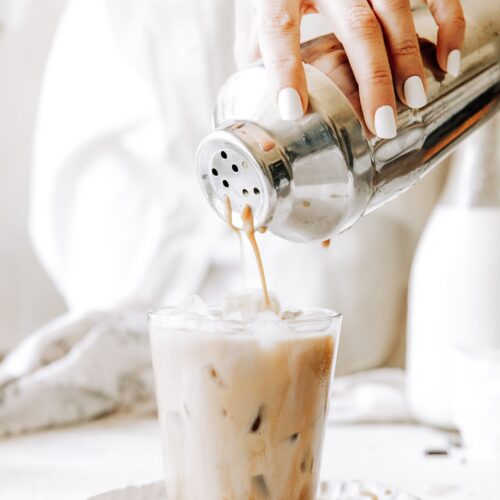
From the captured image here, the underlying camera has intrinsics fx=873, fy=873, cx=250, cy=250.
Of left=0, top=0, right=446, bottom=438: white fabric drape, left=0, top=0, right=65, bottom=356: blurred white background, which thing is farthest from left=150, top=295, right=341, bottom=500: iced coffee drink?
left=0, top=0, right=65, bottom=356: blurred white background

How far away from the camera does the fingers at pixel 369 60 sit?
61 cm

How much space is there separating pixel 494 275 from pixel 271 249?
447 millimetres

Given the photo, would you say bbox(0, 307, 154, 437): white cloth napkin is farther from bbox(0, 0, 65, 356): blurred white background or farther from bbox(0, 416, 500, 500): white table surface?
bbox(0, 0, 65, 356): blurred white background

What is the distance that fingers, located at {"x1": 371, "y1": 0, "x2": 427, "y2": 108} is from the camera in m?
0.64

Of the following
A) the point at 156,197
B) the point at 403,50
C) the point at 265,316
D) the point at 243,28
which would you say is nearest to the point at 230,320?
the point at 265,316

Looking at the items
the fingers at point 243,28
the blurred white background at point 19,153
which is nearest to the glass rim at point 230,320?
the fingers at point 243,28

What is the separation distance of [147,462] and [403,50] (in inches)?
18.5

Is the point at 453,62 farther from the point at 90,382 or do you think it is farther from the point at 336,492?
the point at 90,382

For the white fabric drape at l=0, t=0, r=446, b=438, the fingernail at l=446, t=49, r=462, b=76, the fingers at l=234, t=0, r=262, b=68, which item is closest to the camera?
the fingernail at l=446, t=49, r=462, b=76

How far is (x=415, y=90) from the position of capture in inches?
25.3

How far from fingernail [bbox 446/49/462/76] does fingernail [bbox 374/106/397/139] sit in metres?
0.11

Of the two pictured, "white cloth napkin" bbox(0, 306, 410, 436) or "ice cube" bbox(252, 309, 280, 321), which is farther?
"white cloth napkin" bbox(0, 306, 410, 436)

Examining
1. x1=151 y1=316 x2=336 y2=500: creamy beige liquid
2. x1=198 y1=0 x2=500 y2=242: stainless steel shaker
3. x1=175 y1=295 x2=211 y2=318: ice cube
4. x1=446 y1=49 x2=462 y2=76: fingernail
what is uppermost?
x1=446 y1=49 x2=462 y2=76: fingernail

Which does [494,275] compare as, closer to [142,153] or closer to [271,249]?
[271,249]
